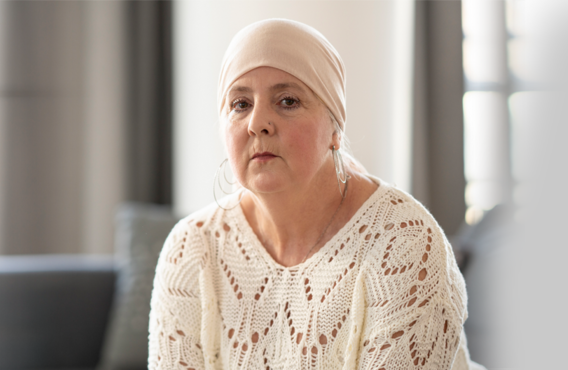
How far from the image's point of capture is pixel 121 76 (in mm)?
3719

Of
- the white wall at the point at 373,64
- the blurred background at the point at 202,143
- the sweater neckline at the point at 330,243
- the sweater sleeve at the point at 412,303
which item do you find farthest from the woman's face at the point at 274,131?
the white wall at the point at 373,64

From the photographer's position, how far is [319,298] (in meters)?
1.28

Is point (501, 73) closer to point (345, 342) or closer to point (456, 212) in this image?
point (456, 212)

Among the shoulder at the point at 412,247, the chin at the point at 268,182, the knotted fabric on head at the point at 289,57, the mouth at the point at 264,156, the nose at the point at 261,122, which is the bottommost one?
the shoulder at the point at 412,247

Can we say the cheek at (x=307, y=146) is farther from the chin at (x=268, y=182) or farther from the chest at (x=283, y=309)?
the chest at (x=283, y=309)

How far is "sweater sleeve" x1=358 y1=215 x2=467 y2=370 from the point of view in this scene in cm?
115

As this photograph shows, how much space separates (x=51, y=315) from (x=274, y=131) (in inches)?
68.3

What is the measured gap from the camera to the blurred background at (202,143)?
134 cm

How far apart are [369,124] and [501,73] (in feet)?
2.20

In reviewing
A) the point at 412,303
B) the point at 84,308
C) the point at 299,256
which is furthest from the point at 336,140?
the point at 84,308

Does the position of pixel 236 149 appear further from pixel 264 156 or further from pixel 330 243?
pixel 330 243

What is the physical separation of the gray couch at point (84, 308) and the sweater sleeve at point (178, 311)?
0.89 metres

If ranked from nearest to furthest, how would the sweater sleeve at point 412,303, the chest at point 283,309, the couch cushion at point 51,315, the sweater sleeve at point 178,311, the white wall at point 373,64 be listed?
1. the sweater sleeve at point 412,303
2. the chest at point 283,309
3. the sweater sleeve at point 178,311
4. the white wall at point 373,64
5. the couch cushion at point 51,315

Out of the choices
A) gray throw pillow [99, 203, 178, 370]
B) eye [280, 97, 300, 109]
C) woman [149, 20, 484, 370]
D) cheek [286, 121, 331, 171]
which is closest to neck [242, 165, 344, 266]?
woman [149, 20, 484, 370]
